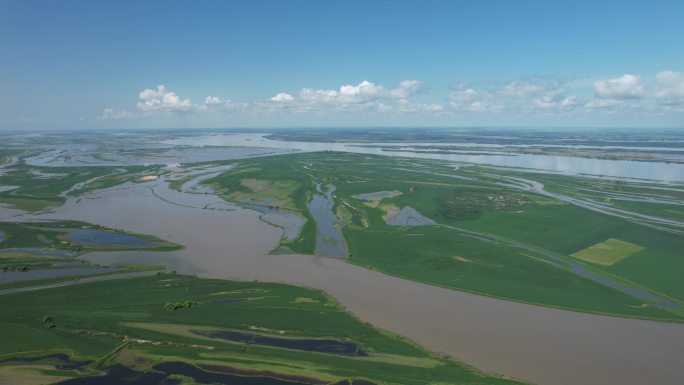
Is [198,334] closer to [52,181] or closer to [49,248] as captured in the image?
[49,248]

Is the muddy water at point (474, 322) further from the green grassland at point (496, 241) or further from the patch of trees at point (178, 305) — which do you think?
the patch of trees at point (178, 305)

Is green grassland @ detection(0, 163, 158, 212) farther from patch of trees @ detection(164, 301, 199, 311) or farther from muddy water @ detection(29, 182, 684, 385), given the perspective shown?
patch of trees @ detection(164, 301, 199, 311)

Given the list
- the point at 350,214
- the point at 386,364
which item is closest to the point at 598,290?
the point at 386,364

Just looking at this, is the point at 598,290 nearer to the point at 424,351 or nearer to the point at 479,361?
the point at 479,361

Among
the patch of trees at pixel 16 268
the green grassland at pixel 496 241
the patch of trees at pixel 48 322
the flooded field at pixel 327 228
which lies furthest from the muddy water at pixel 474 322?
the patch of trees at pixel 48 322

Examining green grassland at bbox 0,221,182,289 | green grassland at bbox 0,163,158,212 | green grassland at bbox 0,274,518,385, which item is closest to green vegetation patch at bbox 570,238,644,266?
green grassland at bbox 0,274,518,385

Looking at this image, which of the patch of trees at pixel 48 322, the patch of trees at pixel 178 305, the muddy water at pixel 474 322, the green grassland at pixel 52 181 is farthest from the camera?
the green grassland at pixel 52 181

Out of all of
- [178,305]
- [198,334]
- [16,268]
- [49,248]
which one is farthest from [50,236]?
[198,334]
